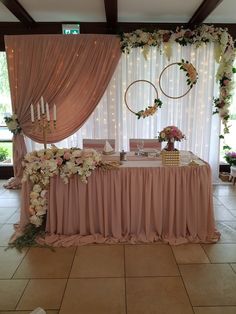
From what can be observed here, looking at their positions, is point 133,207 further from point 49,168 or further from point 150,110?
point 150,110

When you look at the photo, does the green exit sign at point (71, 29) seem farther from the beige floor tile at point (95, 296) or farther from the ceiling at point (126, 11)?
the beige floor tile at point (95, 296)

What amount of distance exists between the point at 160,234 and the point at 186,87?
109 inches

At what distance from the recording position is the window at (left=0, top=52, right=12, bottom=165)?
4893 mm

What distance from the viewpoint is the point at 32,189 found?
300 cm

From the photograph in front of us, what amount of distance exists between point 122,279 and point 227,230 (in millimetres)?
1529

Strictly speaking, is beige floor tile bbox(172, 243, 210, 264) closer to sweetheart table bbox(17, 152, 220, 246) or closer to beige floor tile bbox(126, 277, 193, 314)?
sweetheart table bbox(17, 152, 220, 246)

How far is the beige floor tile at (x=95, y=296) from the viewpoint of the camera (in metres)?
2.00

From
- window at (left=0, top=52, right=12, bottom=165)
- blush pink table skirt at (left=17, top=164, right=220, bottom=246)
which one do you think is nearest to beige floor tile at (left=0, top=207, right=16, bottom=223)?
blush pink table skirt at (left=17, top=164, right=220, bottom=246)

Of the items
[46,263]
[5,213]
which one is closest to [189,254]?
[46,263]

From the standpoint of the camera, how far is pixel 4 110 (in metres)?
5.10

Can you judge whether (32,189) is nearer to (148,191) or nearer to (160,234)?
(148,191)

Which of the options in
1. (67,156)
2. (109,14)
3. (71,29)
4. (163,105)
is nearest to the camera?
(67,156)

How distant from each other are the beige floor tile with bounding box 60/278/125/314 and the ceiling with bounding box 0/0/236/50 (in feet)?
10.6

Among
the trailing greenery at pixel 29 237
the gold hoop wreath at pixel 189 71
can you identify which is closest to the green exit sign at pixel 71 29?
the gold hoop wreath at pixel 189 71
